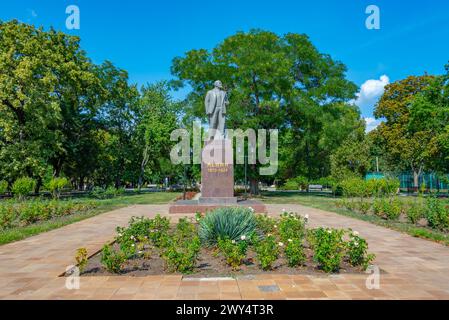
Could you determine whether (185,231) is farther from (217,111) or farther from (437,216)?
(217,111)

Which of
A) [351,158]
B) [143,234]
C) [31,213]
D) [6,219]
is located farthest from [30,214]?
[351,158]

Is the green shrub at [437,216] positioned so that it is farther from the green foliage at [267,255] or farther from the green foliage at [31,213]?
the green foliage at [31,213]

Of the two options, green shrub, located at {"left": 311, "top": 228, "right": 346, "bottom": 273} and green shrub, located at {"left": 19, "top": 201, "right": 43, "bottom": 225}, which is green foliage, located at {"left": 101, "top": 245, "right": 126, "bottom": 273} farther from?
green shrub, located at {"left": 19, "top": 201, "right": 43, "bottom": 225}

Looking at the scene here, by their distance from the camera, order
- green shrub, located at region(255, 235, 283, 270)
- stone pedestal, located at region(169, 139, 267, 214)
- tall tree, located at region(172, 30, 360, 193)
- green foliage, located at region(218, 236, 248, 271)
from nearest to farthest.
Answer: green shrub, located at region(255, 235, 283, 270)
green foliage, located at region(218, 236, 248, 271)
stone pedestal, located at region(169, 139, 267, 214)
tall tree, located at region(172, 30, 360, 193)

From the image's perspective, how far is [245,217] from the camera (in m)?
6.71

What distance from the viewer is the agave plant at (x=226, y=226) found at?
20.8ft

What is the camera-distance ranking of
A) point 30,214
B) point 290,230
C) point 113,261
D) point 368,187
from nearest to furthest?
point 113,261, point 290,230, point 30,214, point 368,187

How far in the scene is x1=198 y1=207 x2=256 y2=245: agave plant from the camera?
634 centimetres

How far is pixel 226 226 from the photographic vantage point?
637cm

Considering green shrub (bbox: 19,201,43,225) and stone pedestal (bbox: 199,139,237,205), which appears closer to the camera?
green shrub (bbox: 19,201,43,225)

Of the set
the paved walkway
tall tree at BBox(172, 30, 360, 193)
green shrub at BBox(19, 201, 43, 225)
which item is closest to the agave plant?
the paved walkway

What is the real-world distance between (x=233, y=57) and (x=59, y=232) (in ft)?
54.4

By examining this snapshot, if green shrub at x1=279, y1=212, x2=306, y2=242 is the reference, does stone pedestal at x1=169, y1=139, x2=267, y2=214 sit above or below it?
above
